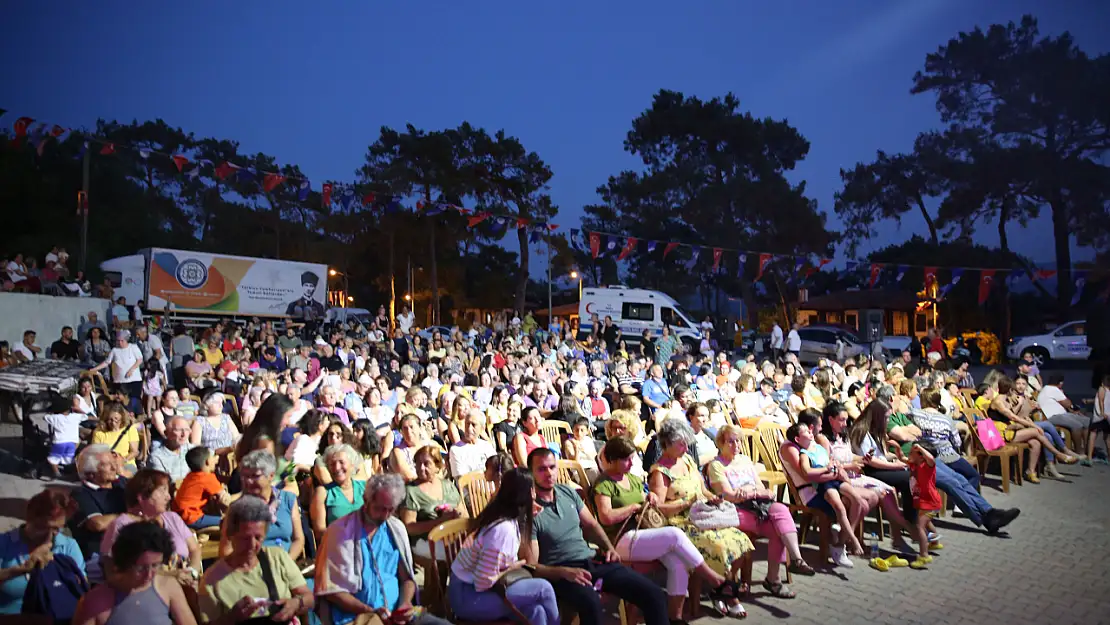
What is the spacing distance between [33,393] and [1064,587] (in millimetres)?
8800

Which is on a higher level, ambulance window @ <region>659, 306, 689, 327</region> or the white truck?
the white truck

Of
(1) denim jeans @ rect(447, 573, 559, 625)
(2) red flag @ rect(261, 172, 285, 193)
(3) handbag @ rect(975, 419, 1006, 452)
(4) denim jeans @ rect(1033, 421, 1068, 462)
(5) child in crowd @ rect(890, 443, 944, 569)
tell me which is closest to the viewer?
(1) denim jeans @ rect(447, 573, 559, 625)

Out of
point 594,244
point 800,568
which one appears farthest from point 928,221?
point 800,568

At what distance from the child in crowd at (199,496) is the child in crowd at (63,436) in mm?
2968

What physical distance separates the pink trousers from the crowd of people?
1 cm

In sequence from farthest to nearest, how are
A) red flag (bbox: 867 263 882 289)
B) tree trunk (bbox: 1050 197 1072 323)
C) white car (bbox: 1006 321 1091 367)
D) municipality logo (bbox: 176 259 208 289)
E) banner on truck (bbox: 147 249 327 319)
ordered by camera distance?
tree trunk (bbox: 1050 197 1072 323)
red flag (bbox: 867 263 882 289)
white car (bbox: 1006 321 1091 367)
municipality logo (bbox: 176 259 208 289)
banner on truck (bbox: 147 249 327 319)

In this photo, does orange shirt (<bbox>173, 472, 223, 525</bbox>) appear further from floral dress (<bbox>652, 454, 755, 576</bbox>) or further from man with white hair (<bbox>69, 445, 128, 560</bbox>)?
floral dress (<bbox>652, 454, 755, 576</bbox>)

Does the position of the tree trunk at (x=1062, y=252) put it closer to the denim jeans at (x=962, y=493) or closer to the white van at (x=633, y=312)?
the white van at (x=633, y=312)

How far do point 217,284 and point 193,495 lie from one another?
598 inches

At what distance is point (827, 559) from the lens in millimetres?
4957

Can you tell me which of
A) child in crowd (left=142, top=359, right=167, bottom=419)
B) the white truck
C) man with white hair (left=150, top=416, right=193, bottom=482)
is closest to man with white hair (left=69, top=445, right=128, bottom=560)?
man with white hair (left=150, top=416, right=193, bottom=482)

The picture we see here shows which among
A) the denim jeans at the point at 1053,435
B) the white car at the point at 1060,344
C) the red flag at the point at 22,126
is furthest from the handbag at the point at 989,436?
the white car at the point at 1060,344

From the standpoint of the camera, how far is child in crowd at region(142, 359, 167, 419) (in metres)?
8.35

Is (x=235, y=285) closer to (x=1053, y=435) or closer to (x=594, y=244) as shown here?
(x=594, y=244)
